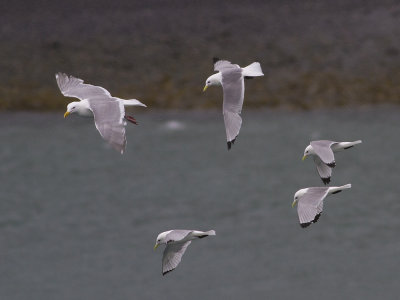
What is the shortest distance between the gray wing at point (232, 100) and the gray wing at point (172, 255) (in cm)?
169

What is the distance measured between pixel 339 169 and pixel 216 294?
344 inches

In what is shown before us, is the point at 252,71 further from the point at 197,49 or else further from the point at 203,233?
the point at 197,49

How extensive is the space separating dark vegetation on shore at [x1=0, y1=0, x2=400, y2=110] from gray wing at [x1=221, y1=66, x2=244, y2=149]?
64.5 feet

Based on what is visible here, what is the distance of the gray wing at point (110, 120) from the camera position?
36.7 ft

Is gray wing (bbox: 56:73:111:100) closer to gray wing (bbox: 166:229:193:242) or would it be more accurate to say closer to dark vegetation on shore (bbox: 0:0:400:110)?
gray wing (bbox: 166:229:193:242)

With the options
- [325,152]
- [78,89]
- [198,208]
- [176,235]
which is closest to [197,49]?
[198,208]

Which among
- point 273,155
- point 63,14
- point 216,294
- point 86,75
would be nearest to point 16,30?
point 63,14

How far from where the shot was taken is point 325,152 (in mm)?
12055

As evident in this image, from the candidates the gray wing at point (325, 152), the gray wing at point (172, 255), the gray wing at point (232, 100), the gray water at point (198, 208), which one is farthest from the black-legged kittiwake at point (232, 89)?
the gray water at point (198, 208)

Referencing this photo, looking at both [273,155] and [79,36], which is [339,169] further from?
[79,36]

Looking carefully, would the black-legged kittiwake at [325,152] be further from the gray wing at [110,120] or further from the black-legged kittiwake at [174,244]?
the gray wing at [110,120]

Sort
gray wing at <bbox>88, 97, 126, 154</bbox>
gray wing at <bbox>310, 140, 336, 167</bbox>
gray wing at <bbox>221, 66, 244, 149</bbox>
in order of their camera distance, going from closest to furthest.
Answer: gray wing at <bbox>88, 97, 126, 154</bbox> < gray wing at <bbox>221, 66, 244, 149</bbox> < gray wing at <bbox>310, 140, 336, 167</bbox>

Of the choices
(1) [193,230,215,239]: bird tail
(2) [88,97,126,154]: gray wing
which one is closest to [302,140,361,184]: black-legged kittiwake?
(1) [193,230,215,239]: bird tail

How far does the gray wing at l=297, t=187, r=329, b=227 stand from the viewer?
1152 centimetres
